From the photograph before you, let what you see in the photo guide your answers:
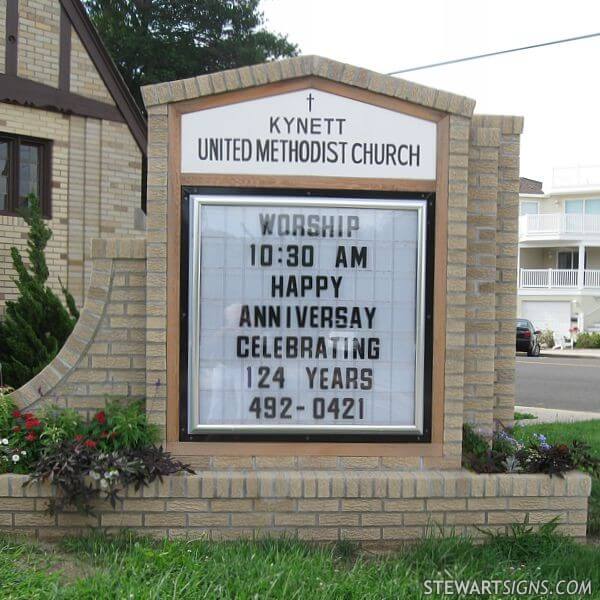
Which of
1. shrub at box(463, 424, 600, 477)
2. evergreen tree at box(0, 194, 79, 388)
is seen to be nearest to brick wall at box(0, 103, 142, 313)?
evergreen tree at box(0, 194, 79, 388)

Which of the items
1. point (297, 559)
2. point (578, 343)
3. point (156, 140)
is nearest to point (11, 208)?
point (156, 140)

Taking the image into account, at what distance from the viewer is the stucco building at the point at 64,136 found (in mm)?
10461

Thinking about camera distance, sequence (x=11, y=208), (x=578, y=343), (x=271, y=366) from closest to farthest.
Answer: (x=271, y=366) < (x=11, y=208) < (x=578, y=343)

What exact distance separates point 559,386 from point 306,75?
44.6 ft

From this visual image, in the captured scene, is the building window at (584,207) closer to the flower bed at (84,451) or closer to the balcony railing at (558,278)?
the balcony railing at (558,278)

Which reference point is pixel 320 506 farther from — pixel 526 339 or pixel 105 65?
pixel 526 339

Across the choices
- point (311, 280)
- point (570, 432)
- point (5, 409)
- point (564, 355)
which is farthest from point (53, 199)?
point (564, 355)

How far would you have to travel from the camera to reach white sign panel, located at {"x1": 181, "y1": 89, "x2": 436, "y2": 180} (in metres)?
4.61

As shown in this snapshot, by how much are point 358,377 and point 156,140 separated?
2.04m

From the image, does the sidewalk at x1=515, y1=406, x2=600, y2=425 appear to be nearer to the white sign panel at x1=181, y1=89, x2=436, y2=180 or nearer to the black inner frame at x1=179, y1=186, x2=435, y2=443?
the black inner frame at x1=179, y1=186, x2=435, y2=443

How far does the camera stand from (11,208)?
10727 millimetres

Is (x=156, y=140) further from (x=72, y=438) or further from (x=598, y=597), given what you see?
(x=598, y=597)

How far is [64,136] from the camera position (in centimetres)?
1119

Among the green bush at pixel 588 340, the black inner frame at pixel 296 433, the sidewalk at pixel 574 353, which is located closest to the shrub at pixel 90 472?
the black inner frame at pixel 296 433
